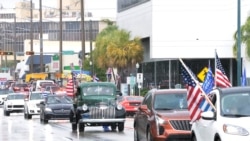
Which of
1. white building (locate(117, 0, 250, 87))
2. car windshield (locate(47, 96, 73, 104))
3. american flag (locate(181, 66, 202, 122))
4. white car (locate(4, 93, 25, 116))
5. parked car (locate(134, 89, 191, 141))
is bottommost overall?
white car (locate(4, 93, 25, 116))

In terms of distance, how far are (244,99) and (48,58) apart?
112360 mm

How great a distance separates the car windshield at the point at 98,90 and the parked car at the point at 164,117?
855cm

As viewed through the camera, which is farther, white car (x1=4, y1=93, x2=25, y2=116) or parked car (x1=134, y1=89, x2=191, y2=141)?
white car (x1=4, y1=93, x2=25, y2=116)

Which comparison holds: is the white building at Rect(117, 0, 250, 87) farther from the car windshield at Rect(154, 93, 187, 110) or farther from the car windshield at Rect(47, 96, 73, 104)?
the car windshield at Rect(154, 93, 187, 110)

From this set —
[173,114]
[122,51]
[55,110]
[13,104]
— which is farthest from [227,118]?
[122,51]

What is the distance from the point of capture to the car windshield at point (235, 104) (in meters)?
15.0

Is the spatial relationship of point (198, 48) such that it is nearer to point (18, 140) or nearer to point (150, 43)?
point (150, 43)

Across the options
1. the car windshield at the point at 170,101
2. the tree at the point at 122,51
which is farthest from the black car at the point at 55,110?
the tree at the point at 122,51

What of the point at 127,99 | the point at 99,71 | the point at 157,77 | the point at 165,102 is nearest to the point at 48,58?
the point at 99,71

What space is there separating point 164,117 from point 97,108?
33.5 ft

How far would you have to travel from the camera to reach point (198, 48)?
72.1 m

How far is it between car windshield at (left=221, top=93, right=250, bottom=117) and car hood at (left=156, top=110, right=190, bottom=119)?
13.4 ft

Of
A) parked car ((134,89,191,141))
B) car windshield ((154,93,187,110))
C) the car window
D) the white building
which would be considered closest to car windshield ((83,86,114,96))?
parked car ((134,89,191,141))

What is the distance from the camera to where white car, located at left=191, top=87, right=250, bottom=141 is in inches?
551
